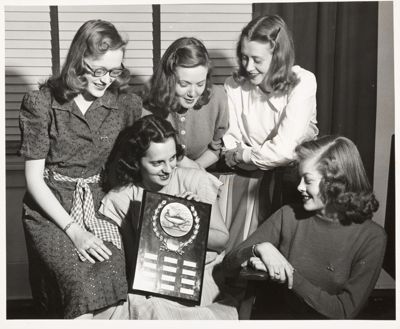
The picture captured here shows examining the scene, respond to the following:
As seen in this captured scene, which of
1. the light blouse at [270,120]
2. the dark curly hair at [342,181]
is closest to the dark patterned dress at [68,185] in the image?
the light blouse at [270,120]

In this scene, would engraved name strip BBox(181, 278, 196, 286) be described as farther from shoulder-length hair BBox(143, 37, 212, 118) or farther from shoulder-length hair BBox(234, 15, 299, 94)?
shoulder-length hair BBox(234, 15, 299, 94)

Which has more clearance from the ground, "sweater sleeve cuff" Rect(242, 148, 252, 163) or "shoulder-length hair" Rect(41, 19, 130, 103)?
"shoulder-length hair" Rect(41, 19, 130, 103)

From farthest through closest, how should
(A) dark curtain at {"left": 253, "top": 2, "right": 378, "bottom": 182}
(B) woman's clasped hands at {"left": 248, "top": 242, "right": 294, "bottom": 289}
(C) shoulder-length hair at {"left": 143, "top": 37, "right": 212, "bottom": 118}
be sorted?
(A) dark curtain at {"left": 253, "top": 2, "right": 378, "bottom": 182} → (C) shoulder-length hair at {"left": 143, "top": 37, "right": 212, "bottom": 118} → (B) woman's clasped hands at {"left": 248, "top": 242, "right": 294, "bottom": 289}

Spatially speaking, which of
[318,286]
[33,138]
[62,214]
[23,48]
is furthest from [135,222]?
[23,48]

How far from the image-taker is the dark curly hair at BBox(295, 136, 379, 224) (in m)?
1.47

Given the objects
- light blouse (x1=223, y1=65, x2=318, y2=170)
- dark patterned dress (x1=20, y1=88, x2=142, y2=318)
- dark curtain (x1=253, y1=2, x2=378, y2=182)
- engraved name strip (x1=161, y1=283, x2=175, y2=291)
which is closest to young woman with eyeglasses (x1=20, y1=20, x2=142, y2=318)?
dark patterned dress (x1=20, y1=88, x2=142, y2=318)

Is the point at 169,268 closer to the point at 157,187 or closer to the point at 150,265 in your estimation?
the point at 150,265

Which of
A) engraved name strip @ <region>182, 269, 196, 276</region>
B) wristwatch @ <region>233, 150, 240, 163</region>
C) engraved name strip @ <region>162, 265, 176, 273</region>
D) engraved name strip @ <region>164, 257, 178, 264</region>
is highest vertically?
wristwatch @ <region>233, 150, 240, 163</region>

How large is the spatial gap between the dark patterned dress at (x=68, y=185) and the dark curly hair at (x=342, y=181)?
54 cm

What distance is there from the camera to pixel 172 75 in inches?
60.5

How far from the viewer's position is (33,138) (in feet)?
4.88

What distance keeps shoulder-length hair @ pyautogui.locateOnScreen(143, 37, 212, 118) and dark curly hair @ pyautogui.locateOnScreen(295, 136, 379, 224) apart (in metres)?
0.37

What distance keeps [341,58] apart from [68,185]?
927 mm

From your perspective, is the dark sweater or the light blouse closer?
the dark sweater
